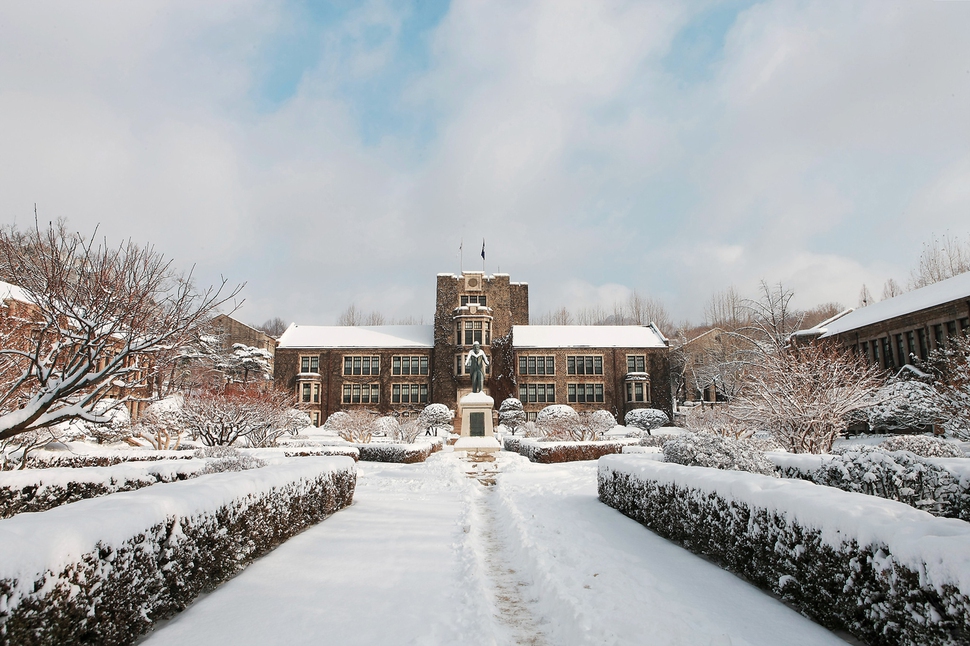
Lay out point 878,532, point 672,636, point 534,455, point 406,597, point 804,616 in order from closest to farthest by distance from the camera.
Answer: point 878,532, point 672,636, point 804,616, point 406,597, point 534,455

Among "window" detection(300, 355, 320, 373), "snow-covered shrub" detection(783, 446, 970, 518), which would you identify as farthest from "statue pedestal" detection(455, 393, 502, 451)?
"window" detection(300, 355, 320, 373)

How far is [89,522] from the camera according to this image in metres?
3.98

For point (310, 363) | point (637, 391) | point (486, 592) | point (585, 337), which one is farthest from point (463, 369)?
point (486, 592)

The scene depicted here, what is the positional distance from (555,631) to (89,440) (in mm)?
27671

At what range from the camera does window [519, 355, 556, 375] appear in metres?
50.1

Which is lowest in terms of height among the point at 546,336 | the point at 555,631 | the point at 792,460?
the point at 555,631

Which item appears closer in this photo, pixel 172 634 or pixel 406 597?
pixel 172 634

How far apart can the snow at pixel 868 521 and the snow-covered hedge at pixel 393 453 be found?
15115 millimetres

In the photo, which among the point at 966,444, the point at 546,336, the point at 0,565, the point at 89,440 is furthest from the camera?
the point at 546,336

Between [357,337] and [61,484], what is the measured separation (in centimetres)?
4358

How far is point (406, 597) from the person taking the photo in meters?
5.53

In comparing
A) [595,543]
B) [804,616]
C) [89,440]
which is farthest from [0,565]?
[89,440]

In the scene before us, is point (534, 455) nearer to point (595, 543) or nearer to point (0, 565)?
point (595, 543)

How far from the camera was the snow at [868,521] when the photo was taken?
349 cm
